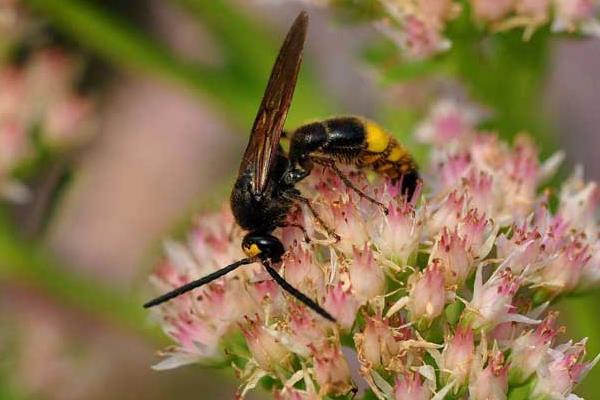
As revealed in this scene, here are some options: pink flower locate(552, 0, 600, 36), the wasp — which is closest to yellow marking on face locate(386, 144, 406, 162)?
the wasp

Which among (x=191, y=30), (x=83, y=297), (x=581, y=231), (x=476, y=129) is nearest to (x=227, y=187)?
(x=83, y=297)

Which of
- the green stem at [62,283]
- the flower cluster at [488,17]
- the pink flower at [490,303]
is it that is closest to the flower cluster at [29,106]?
the green stem at [62,283]

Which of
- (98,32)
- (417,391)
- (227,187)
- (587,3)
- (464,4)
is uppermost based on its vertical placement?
(98,32)

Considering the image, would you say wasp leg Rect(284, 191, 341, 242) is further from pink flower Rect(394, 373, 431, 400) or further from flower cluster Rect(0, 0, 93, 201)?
flower cluster Rect(0, 0, 93, 201)

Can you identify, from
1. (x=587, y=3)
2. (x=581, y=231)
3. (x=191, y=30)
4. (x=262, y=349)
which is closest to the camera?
(x=262, y=349)

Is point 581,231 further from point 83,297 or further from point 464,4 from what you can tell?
point 83,297

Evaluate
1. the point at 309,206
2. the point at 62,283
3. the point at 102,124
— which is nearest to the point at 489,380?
the point at 309,206

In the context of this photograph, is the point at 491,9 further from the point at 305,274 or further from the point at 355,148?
the point at 305,274
